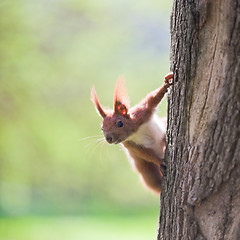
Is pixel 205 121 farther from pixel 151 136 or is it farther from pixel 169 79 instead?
pixel 151 136

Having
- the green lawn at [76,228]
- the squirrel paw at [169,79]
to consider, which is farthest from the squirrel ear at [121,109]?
the green lawn at [76,228]

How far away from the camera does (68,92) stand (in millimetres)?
8391

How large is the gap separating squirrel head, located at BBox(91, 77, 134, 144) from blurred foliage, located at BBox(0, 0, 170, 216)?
4.90 metres

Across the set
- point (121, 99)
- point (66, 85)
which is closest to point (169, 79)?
point (121, 99)

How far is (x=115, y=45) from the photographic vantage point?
322 inches

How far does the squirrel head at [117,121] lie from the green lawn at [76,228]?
3624 millimetres

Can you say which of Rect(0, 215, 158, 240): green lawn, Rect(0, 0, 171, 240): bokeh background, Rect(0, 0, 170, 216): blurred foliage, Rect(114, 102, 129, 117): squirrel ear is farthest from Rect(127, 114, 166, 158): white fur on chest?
Rect(0, 0, 170, 216): blurred foliage

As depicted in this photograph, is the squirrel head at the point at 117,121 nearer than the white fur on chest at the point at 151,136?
Yes

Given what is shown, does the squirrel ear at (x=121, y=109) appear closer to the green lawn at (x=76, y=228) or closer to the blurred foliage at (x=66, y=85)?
the green lawn at (x=76, y=228)

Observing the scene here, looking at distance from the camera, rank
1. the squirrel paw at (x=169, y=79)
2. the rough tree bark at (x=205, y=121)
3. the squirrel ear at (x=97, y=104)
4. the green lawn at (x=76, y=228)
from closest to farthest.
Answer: the rough tree bark at (x=205, y=121) < the squirrel paw at (x=169, y=79) < the squirrel ear at (x=97, y=104) < the green lawn at (x=76, y=228)

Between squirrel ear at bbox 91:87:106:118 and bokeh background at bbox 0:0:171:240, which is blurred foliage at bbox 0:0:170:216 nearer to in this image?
bokeh background at bbox 0:0:171:240

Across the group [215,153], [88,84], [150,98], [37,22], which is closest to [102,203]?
[88,84]

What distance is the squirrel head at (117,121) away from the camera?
230 cm

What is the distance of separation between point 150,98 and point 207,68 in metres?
0.68
